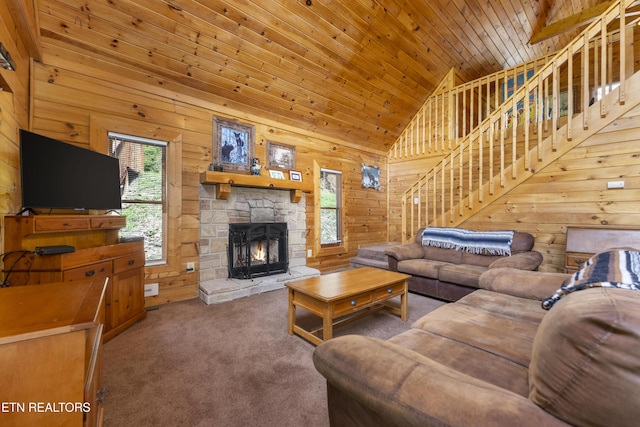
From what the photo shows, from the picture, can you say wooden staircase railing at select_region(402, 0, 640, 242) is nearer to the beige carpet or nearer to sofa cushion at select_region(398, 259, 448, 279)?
sofa cushion at select_region(398, 259, 448, 279)

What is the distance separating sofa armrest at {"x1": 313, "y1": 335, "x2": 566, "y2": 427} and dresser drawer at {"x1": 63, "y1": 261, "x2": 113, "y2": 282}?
2.04 metres

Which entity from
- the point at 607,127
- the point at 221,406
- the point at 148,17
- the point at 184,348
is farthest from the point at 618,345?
the point at 607,127

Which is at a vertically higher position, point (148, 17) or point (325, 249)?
point (148, 17)

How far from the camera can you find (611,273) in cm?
131

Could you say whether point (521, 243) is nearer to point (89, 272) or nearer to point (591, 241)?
point (591, 241)

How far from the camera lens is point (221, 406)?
1.53 m

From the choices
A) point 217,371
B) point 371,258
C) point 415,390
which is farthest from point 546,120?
point 217,371

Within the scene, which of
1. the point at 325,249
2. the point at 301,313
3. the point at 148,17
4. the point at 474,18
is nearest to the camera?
the point at 148,17

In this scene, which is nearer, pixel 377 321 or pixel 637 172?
pixel 377 321

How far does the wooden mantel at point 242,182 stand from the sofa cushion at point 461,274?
2.31m

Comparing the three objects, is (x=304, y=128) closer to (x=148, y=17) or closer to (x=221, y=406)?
(x=148, y=17)

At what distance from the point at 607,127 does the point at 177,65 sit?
504 centimetres

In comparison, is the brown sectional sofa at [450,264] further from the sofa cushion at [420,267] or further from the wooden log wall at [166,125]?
the wooden log wall at [166,125]

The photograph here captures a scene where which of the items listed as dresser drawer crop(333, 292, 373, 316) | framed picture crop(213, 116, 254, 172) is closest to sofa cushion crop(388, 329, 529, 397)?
dresser drawer crop(333, 292, 373, 316)
